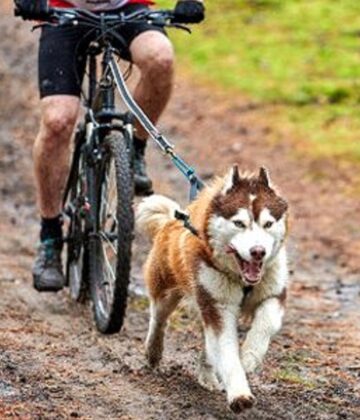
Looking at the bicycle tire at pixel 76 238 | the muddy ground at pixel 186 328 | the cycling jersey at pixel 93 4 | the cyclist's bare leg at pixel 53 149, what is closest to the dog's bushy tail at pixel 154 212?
the muddy ground at pixel 186 328

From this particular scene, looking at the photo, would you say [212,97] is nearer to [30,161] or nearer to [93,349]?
[30,161]

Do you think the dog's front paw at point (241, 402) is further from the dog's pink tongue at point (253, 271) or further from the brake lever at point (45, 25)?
the brake lever at point (45, 25)

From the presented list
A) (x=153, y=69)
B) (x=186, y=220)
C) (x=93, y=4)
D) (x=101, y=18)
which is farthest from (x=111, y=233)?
(x=186, y=220)

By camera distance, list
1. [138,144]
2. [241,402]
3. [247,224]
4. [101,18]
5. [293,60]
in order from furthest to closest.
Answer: [293,60], [138,144], [101,18], [247,224], [241,402]

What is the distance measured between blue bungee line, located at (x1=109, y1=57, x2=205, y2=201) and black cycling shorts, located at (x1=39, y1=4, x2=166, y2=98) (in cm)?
20

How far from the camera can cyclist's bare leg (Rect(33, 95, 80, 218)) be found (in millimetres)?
6682

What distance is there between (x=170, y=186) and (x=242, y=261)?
22.2ft

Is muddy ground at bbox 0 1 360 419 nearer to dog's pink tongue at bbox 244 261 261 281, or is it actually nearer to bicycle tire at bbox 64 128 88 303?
bicycle tire at bbox 64 128 88 303

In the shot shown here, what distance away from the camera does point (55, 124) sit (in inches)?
263

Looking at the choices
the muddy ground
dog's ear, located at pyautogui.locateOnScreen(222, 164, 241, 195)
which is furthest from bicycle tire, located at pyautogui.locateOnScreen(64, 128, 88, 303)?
dog's ear, located at pyautogui.locateOnScreen(222, 164, 241, 195)

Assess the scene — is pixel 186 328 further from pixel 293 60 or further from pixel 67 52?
pixel 293 60

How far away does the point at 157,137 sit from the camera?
5.90m

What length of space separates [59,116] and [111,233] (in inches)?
25.4

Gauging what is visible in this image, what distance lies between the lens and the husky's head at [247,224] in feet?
15.9
